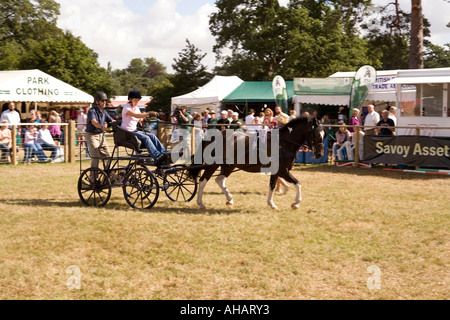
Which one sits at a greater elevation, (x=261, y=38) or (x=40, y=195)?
(x=261, y=38)

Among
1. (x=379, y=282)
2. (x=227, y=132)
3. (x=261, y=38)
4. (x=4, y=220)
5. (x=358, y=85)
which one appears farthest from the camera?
(x=261, y=38)

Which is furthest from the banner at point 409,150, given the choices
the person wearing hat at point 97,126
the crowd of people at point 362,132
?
the person wearing hat at point 97,126

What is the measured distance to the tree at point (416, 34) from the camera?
25.6 m

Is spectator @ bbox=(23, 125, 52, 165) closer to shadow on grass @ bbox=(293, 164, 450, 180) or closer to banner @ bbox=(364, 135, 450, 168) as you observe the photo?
shadow on grass @ bbox=(293, 164, 450, 180)

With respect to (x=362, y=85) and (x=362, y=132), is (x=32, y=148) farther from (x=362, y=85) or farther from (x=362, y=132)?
(x=362, y=85)

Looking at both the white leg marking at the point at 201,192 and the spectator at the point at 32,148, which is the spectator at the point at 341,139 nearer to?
the white leg marking at the point at 201,192

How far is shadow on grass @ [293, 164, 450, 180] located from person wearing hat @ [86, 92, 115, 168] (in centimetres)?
772

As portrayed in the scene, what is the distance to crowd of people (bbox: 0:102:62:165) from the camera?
18.2m

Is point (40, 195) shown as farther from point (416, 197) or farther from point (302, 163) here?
point (302, 163)

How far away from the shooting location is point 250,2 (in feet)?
158

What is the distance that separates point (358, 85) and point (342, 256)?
17246 mm

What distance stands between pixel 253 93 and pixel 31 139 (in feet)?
50.9
